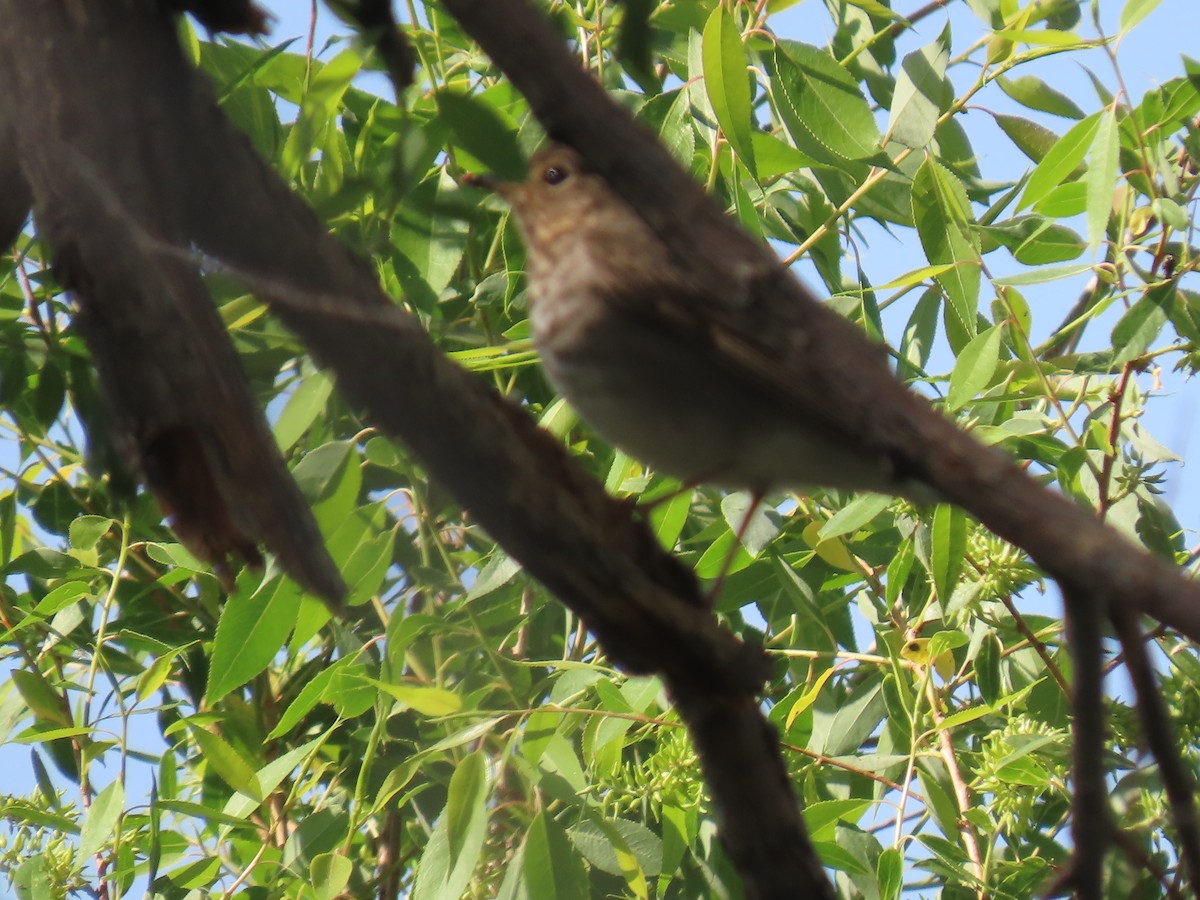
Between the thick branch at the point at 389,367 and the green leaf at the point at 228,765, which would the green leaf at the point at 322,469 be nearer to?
the thick branch at the point at 389,367

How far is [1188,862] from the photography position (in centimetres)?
129

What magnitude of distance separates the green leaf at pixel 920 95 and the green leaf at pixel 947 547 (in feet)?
2.60

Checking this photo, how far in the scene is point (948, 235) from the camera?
8.38 ft

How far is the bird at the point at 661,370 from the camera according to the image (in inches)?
69.8

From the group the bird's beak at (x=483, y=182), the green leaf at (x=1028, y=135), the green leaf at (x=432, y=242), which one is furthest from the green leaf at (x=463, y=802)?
the green leaf at (x=1028, y=135)

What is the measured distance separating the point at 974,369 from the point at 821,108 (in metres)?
0.60

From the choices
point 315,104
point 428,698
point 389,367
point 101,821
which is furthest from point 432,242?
point 101,821

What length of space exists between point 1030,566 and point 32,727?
92.7 inches

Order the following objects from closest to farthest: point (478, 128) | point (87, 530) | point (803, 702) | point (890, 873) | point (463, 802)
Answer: point (478, 128)
point (463, 802)
point (890, 873)
point (803, 702)
point (87, 530)

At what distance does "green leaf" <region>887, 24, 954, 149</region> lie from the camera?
2.59 metres

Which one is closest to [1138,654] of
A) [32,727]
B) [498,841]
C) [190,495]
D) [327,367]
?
[327,367]

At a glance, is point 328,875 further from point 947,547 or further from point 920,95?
point 920,95

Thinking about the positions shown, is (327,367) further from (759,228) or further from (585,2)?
(585,2)

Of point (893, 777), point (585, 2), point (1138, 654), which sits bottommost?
point (1138, 654)
